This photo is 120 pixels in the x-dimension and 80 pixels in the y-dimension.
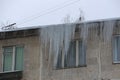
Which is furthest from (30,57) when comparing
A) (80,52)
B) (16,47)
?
(80,52)

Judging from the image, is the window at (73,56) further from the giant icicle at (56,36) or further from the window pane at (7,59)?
the window pane at (7,59)

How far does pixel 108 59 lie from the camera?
2678 cm

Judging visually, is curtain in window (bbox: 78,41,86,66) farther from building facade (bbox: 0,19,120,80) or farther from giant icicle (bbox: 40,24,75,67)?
giant icicle (bbox: 40,24,75,67)

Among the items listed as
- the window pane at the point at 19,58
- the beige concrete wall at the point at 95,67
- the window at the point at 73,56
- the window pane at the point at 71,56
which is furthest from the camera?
the window pane at the point at 19,58

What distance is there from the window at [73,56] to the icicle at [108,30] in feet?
4.89

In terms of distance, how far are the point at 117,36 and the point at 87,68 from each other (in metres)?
2.55

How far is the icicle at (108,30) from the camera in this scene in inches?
1067

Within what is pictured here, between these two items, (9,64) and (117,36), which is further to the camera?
(9,64)

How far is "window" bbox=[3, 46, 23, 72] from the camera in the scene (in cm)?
2939

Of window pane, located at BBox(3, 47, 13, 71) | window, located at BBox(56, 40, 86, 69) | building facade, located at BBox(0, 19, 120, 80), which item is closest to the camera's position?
building facade, located at BBox(0, 19, 120, 80)

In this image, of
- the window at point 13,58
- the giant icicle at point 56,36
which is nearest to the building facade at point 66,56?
the window at point 13,58

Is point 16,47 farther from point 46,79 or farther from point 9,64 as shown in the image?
point 46,79

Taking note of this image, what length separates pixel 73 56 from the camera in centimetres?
2798

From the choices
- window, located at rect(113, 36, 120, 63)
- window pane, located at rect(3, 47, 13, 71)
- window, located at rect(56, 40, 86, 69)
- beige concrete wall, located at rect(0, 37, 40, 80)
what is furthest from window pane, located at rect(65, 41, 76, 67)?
window pane, located at rect(3, 47, 13, 71)
